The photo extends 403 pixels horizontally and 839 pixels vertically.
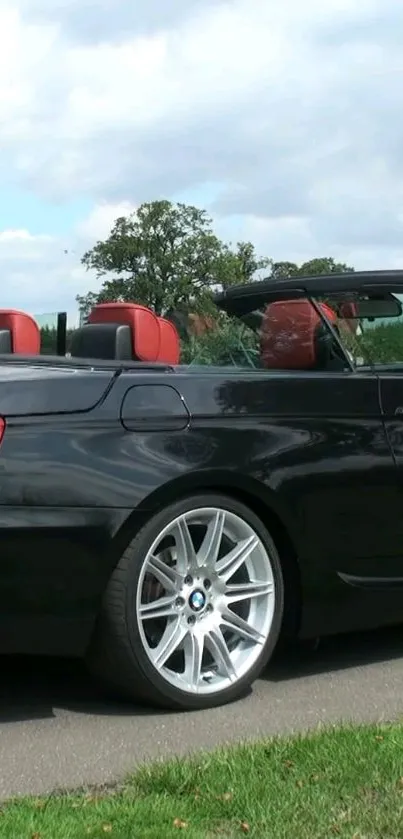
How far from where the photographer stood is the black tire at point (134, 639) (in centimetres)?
417

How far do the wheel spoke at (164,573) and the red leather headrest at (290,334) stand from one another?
50.2 inches

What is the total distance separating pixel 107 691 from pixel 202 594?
1.73 ft

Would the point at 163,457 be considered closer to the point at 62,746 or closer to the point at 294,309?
the point at 62,746

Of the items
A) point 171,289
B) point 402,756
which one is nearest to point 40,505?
point 402,756

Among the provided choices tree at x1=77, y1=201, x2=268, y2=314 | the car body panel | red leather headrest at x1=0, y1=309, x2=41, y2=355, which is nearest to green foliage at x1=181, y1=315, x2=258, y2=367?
the car body panel

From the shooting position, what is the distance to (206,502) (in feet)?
14.4

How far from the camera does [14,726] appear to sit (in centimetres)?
426

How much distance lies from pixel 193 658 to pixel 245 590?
1.10 feet

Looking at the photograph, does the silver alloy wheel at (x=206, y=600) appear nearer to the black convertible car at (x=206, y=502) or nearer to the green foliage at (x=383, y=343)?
the black convertible car at (x=206, y=502)

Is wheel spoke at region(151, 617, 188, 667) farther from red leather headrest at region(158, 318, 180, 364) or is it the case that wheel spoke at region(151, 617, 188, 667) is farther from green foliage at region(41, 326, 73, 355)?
green foliage at region(41, 326, 73, 355)

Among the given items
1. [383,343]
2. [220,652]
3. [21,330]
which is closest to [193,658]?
[220,652]

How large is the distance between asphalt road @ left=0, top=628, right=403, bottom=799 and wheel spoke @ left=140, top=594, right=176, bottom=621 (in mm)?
374

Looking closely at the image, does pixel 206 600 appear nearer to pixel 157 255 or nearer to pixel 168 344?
pixel 168 344

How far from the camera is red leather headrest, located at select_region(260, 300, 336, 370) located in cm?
526
